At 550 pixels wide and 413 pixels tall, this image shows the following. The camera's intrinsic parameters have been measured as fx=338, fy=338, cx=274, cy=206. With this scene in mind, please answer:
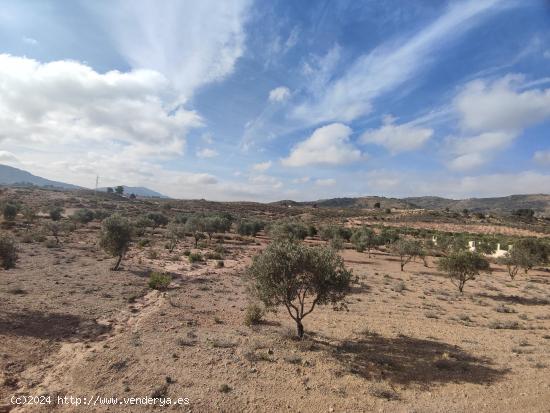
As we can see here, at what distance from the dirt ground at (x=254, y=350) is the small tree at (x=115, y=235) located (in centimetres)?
392

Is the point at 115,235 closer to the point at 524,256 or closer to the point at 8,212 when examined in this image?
the point at 8,212

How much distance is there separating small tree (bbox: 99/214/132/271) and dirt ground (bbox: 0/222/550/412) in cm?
392

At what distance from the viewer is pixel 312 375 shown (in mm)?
11719

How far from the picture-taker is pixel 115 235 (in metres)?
28.4

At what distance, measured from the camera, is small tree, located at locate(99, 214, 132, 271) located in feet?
92.8

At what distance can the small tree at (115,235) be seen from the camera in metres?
28.3

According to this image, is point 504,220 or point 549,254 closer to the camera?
point 549,254

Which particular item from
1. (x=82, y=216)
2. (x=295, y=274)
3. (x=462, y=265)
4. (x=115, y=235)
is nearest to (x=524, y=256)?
(x=462, y=265)

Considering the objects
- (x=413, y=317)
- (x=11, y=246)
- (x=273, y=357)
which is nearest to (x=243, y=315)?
(x=273, y=357)

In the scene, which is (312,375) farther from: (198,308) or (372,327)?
(198,308)

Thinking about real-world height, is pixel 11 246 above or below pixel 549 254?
above

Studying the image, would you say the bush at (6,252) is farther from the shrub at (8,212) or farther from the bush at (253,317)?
the shrub at (8,212)

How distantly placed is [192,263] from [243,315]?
699 inches

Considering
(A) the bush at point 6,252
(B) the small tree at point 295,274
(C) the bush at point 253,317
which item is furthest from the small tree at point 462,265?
(A) the bush at point 6,252
